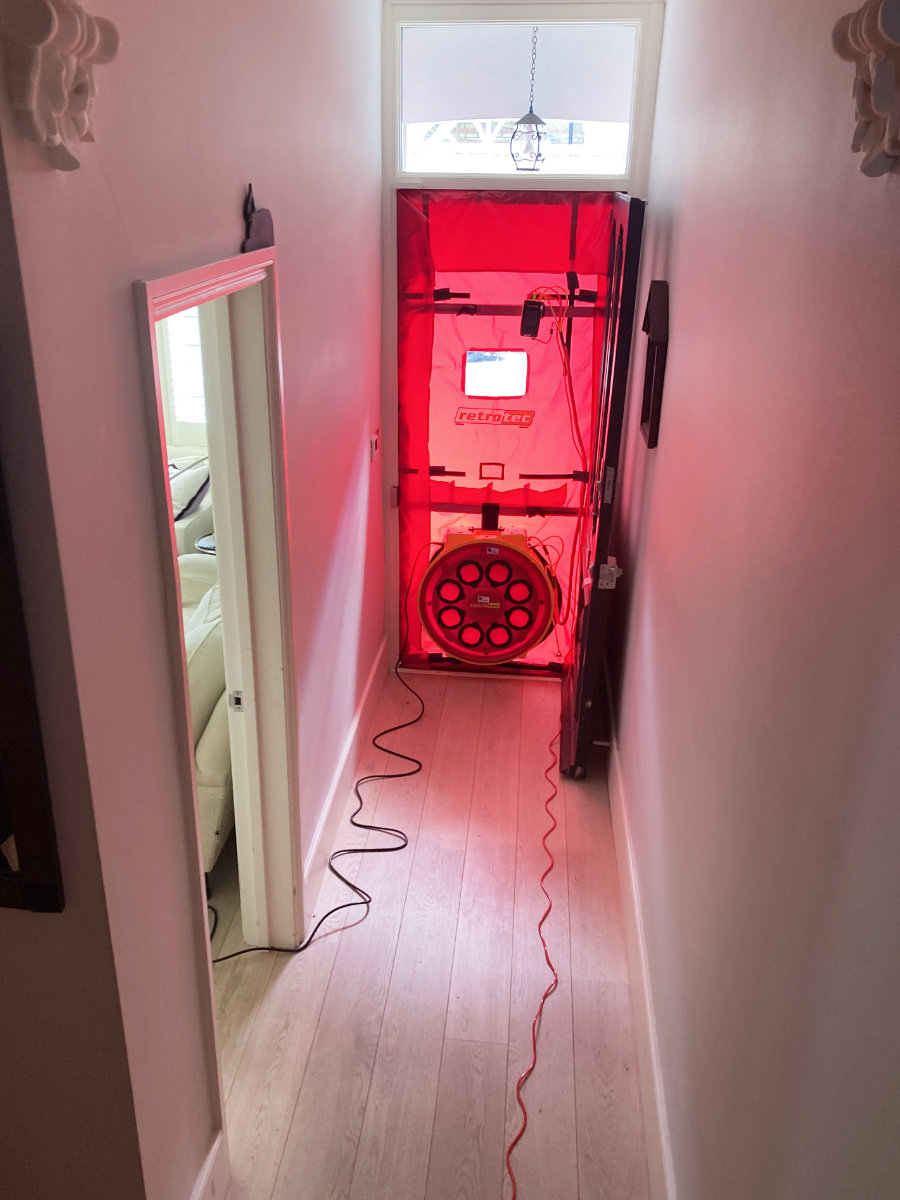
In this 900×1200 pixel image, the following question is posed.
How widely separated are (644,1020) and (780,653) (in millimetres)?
1466

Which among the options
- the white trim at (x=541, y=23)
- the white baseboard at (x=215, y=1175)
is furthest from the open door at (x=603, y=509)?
the white baseboard at (x=215, y=1175)

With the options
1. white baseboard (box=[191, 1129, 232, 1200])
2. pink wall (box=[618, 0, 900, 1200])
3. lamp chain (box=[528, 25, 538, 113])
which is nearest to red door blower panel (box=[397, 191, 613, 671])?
lamp chain (box=[528, 25, 538, 113])

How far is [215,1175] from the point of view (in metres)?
2.03

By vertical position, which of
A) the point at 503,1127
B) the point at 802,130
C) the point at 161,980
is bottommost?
the point at 503,1127

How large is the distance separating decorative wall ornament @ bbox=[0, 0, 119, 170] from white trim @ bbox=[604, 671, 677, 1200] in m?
2.27

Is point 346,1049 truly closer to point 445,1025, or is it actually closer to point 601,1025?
point 445,1025

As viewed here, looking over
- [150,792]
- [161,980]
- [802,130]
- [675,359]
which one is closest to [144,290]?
[150,792]

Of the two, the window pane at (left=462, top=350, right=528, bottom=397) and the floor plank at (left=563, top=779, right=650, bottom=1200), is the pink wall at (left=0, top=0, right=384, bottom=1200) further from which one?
the window pane at (left=462, top=350, right=528, bottom=397)

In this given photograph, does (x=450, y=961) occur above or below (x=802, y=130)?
below

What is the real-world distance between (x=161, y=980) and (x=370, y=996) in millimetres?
1114

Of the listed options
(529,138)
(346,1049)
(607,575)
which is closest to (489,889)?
(346,1049)

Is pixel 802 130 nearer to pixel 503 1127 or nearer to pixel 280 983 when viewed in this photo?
pixel 503 1127

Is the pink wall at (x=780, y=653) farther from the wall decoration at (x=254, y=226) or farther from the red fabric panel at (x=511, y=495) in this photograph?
the red fabric panel at (x=511, y=495)

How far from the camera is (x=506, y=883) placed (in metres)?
3.19
